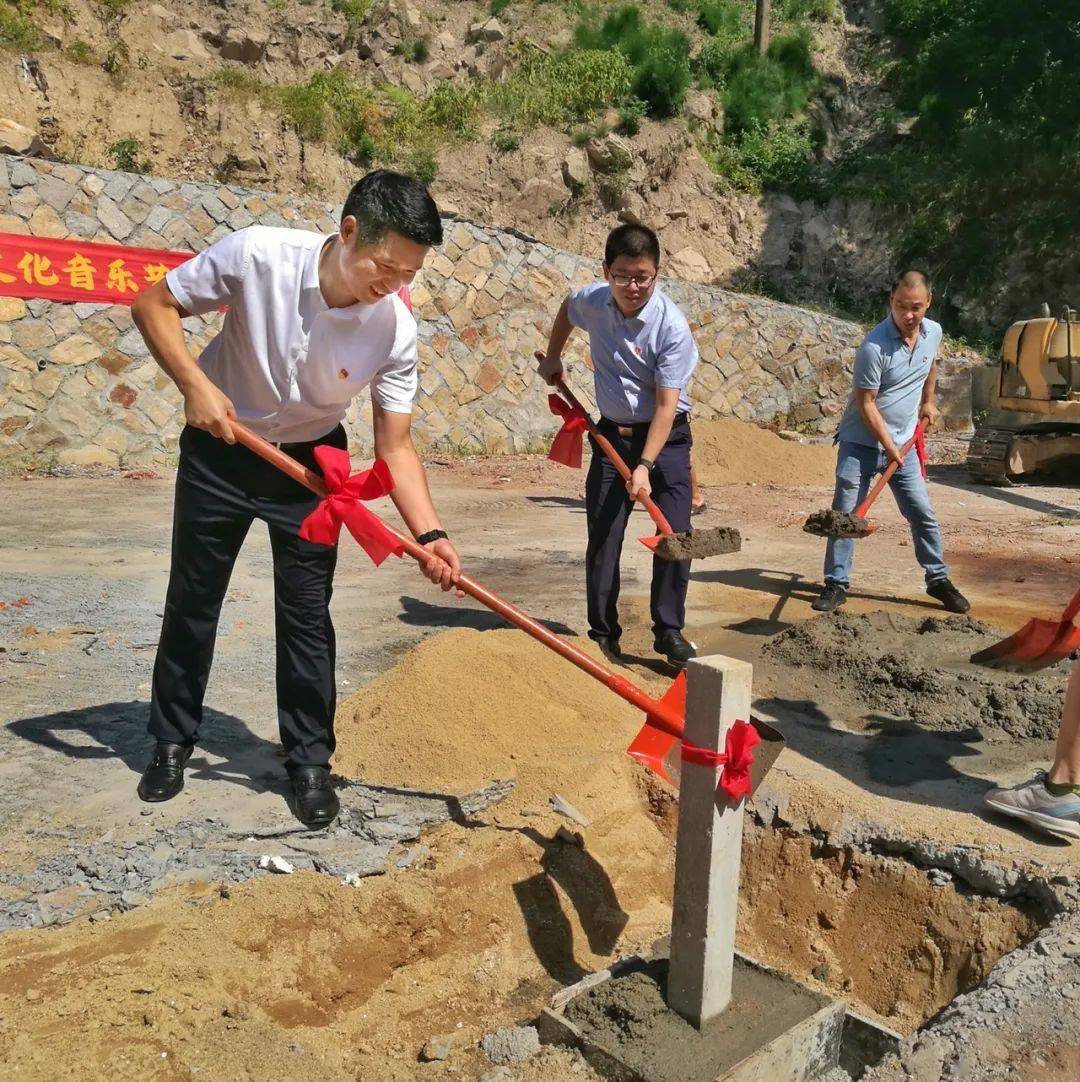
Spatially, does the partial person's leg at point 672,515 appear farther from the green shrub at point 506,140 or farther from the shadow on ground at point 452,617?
the green shrub at point 506,140

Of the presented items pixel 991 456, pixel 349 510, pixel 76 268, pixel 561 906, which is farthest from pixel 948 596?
pixel 76 268

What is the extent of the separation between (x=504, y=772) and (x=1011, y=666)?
1640 mm

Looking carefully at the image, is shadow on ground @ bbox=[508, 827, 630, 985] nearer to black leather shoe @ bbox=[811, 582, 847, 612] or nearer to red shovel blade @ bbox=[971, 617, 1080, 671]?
red shovel blade @ bbox=[971, 617, 1080, 671]

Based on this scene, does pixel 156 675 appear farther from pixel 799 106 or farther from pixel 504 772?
pixel 799 106

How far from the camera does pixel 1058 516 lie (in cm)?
963

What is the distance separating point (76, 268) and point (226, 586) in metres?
8.30

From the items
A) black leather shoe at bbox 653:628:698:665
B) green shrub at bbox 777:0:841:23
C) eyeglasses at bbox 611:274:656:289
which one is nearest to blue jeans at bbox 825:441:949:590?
black leather shoe at bbox 653:628:698:665

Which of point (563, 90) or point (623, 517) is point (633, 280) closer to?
point (623, 517)

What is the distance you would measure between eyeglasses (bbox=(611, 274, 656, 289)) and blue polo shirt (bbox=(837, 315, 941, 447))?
175cm

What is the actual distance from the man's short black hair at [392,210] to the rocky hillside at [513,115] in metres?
13.0

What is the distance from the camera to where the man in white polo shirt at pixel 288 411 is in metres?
2.72

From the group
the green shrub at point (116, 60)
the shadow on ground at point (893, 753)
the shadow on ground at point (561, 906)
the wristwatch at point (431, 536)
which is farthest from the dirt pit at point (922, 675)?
the green shrub at point (116, 60)

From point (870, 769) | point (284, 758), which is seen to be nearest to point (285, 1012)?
point (284, 758)

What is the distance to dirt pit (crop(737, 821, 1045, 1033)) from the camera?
2891 mm
